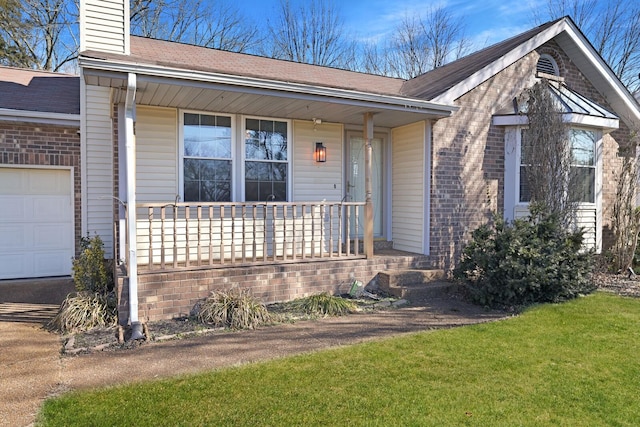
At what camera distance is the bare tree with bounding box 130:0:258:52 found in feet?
62.5

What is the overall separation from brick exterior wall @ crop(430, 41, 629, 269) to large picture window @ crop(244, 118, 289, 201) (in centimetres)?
277

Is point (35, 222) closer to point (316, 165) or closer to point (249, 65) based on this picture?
point (249, 65)

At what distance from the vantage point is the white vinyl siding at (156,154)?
689cm

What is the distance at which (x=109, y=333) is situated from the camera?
5.21 meters

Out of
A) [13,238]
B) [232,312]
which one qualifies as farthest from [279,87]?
[13,238]

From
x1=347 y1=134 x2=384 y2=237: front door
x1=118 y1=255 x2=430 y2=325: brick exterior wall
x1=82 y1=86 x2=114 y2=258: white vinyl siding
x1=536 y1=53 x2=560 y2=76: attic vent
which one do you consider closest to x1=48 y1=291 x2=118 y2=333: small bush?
x1=118 y1=255 x2=430 y2=325: brick exterior wall

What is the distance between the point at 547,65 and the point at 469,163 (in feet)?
10.5

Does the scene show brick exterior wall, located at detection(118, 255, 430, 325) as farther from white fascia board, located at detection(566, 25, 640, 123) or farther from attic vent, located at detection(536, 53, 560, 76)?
white fascia board, located at detection(566, 25, 640, 123)

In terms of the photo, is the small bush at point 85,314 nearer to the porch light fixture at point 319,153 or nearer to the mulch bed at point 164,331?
the mulch bed at point 164,331

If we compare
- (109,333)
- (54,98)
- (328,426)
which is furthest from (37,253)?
(328,426)

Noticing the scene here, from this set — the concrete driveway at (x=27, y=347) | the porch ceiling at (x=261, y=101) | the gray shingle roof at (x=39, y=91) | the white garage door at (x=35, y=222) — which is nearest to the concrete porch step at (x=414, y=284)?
the porch ceiling at (x=261, y=101)

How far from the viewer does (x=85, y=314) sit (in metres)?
5.43

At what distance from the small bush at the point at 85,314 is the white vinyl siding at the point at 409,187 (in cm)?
526

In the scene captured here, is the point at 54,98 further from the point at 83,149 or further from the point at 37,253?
the point at 37,253
